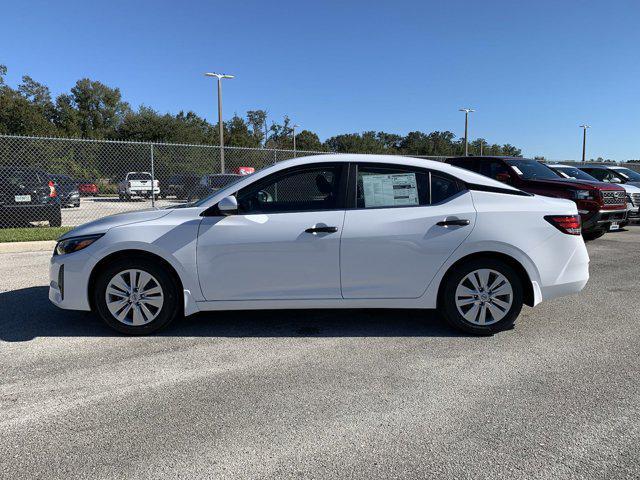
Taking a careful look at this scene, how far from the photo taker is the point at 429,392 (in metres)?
3.37

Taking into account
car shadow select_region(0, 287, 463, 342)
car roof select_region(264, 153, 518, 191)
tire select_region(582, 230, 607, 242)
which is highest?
car roof select_region(264, 153, 518, 191)

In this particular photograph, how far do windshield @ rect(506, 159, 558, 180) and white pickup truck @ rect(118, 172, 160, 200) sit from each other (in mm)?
10992

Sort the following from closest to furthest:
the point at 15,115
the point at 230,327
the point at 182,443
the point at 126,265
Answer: the point at 182,443 < the point at 126,265 < the point at 230,327 < the point at 15,115

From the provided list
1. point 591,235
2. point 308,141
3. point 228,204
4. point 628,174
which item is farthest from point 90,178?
point 308,141

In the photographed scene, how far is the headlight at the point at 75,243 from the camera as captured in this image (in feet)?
14.3

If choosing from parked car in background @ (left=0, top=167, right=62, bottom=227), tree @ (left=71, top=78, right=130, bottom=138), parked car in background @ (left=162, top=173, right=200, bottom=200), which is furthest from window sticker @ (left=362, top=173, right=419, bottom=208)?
tree @ (left=71, top=78, right=130, bottom=138)

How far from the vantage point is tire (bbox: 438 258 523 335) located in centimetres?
437

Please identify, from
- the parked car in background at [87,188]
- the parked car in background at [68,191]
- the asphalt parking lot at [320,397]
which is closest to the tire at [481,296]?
the asphalt parking lot at [320,397]

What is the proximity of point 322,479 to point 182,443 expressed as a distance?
2.79ft

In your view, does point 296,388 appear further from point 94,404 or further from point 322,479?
point 94,404

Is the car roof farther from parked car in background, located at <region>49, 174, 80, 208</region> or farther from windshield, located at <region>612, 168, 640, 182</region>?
windshield, located at <region>612, 168, 640, 182</region>

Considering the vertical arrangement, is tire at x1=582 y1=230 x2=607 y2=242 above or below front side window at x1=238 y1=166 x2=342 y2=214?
below

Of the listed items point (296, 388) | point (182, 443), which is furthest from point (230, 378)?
point (182, 443)

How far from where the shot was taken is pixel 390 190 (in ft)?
14.6
